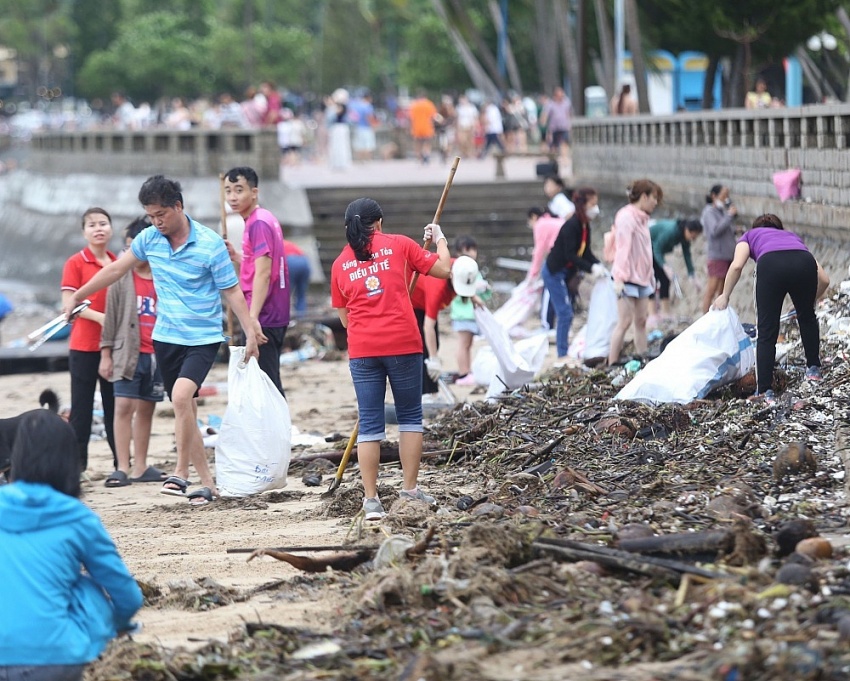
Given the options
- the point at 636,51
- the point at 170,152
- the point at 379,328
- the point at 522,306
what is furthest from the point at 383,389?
the point at 636,51

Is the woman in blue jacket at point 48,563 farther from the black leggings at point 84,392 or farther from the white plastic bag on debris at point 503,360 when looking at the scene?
the white plastic bag on debris at point 503,360

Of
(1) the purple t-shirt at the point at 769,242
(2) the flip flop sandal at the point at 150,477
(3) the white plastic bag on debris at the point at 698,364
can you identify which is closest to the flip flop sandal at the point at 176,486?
(2) the flip flop sandal at the point at 150,477

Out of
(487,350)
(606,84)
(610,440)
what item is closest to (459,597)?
(610,440)

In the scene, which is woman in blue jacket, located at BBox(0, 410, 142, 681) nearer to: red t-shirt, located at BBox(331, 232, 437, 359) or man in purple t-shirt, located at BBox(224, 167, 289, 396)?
Result: red t-shirt, located at BBox(331, 232, 437, 359)

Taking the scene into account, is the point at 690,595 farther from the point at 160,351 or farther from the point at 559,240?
the point at 559,240

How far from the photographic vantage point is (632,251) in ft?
38.9

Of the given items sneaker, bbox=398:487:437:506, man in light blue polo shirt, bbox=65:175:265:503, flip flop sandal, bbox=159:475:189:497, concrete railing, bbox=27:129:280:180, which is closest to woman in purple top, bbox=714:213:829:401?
sneaker, bbox=398:487:437:506

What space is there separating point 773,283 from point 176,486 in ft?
12.8

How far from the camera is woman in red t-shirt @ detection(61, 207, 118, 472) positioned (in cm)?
909

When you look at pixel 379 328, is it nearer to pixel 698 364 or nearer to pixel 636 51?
pixel 698 364

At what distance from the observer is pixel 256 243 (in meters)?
8.90

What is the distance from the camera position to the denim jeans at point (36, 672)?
4.30 metres

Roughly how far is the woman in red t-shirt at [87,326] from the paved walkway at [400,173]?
14985 mm

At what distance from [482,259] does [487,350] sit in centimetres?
1089
